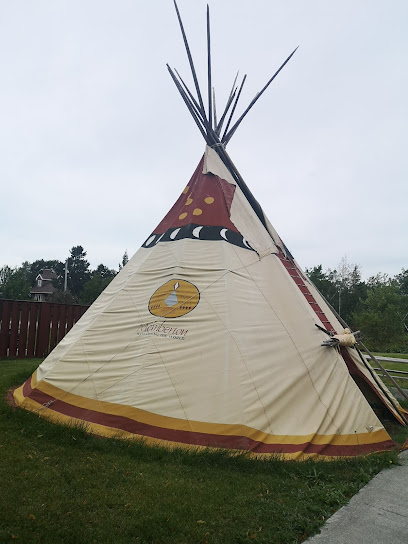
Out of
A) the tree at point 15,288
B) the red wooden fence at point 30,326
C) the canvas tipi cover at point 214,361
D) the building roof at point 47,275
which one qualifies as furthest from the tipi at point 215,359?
the building roof at point 47,275

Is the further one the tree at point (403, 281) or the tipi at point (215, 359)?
the tree at point (403, 281)

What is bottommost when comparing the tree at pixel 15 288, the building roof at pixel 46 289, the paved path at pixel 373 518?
the paved path at pixel 373 518

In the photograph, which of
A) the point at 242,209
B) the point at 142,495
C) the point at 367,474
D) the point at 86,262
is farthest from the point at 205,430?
the point at 86,262

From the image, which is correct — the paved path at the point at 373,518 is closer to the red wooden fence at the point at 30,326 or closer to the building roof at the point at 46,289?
the red wooden fence at the point at 30,326

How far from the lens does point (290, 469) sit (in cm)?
351

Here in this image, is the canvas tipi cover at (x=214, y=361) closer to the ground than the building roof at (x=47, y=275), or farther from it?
closer to the ground

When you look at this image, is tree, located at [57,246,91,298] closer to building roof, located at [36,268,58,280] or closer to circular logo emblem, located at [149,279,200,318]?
building roof, located at [36,268,58,280]

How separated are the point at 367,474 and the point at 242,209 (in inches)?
158

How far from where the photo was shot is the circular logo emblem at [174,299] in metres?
4.83

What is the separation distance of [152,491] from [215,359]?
1629mm

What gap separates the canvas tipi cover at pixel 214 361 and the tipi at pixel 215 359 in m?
0.01

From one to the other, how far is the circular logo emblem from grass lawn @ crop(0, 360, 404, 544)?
1646mm

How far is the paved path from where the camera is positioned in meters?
2.52

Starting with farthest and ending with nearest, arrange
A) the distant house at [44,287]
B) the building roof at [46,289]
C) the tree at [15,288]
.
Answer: the building roof at [46,289] → the distant house at [44,287] → the tree at [15,288]
